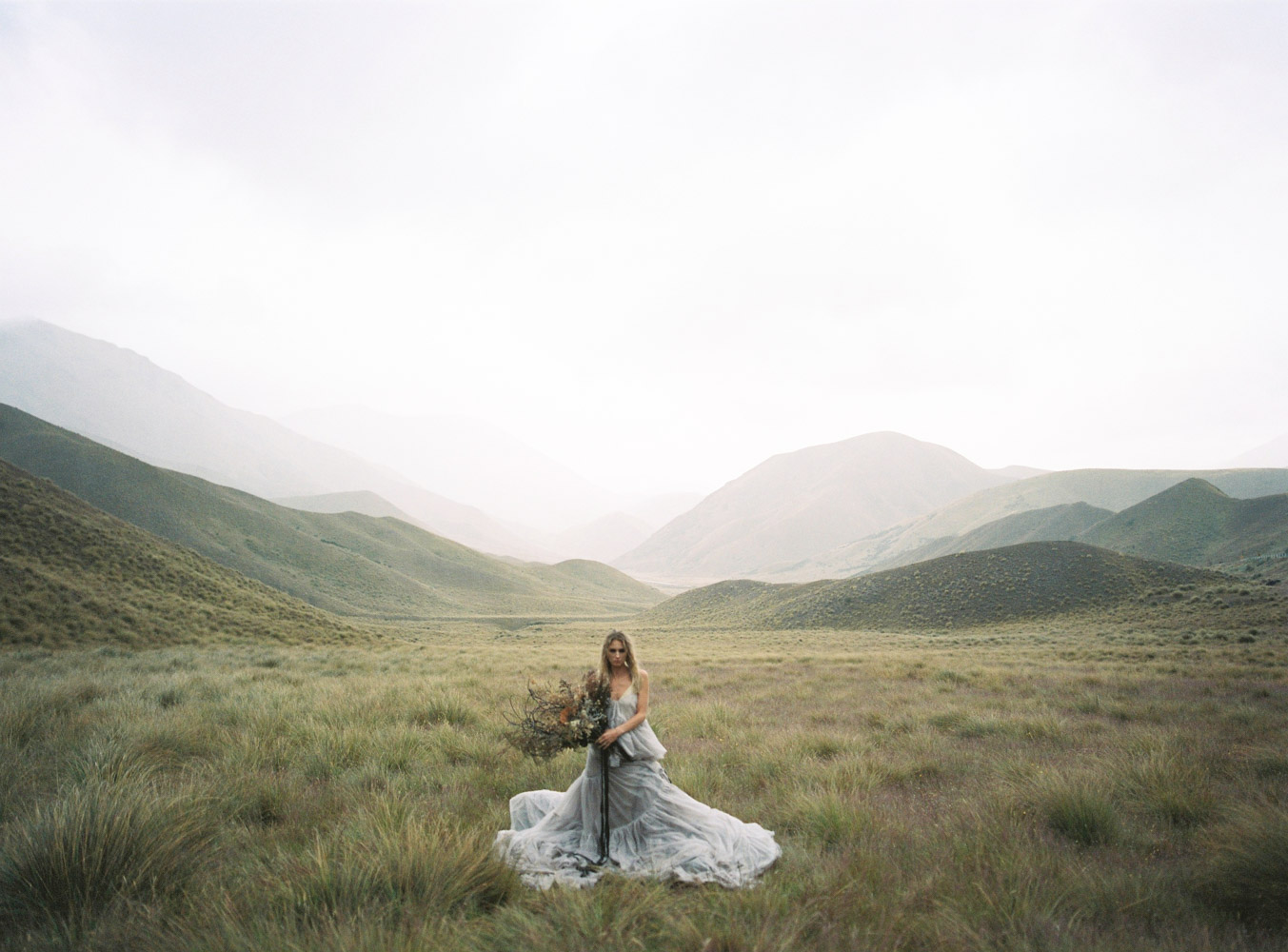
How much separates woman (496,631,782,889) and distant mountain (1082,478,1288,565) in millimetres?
77188

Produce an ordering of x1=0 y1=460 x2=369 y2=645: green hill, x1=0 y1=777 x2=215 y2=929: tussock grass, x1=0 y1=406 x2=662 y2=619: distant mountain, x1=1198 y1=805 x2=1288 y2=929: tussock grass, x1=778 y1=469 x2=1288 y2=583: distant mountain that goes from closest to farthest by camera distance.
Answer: x1=0 y1=777 x2=215 y2=929: tussock grass
x1=1198 y1=805 x2=1288 y2=929: tussock grass
x1=0 y1=460 x2=369 y2=645: green hill
x1=0 y1=406 x2=662 y2=619: distant mountain
x1=778 y1=469 x2=1288 y2=583: distant mountain

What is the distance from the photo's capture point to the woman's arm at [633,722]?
4422 mm

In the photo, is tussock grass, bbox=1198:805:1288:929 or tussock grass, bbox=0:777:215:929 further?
tussock grass, bbox=1198:805:1288:929

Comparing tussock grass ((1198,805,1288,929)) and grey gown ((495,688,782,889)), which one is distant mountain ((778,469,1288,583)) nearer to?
tussock grass ((1198,805,1288,929))

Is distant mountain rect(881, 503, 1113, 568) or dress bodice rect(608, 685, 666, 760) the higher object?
distant mountain rect(881, 503, 1113, 568)

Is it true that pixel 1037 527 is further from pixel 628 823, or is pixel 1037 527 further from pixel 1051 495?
pixel 628 823

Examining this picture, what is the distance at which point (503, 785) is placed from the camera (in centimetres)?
590

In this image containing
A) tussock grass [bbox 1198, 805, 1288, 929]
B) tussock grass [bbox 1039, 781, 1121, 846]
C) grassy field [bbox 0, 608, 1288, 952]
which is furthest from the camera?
tussock grass [bbox 1039, 781, 1121, 846]

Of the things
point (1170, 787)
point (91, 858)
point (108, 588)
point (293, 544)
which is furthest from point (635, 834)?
point (293, 544)

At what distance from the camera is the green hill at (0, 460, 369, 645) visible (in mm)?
21391

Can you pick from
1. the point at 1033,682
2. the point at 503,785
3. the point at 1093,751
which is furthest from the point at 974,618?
the point at 503,785

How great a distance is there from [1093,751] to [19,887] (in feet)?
34.4

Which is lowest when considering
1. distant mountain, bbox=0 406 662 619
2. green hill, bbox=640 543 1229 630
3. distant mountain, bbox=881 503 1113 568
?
distant mountain, bbox=0 406 662 619

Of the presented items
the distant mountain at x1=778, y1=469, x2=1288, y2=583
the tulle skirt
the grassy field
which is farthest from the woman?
the distant mountain at x1=778, y1=469, x2=1288, y2=583
